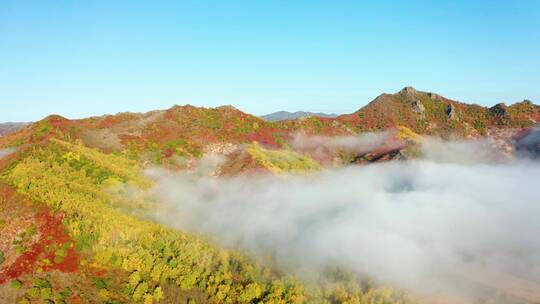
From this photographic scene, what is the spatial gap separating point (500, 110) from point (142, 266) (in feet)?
459

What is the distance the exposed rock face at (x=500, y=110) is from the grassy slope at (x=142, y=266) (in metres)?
113

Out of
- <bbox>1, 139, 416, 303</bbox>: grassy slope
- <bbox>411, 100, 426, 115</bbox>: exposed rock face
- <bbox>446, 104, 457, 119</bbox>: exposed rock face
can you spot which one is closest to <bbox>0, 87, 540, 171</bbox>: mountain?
<bbox>446, 104, 457, 119</bbox>: exposed rock face

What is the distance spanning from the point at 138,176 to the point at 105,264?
35.6 metres

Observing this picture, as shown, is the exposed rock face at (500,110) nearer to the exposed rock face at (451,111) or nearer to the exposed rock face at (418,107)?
the exposed rock face at (451,111)

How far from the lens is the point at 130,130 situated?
108 m

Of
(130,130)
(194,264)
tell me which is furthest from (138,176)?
(194,264)

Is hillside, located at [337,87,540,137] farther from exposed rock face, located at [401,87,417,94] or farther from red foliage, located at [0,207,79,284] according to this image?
red foliage, located at [0,207,79,284]

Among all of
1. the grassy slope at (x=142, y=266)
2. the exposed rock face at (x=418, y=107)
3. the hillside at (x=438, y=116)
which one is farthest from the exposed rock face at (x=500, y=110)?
the grassy slope at (x=142, y=266)

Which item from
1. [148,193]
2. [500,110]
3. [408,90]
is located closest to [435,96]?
[408,90]

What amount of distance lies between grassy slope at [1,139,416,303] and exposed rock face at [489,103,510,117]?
11339cm

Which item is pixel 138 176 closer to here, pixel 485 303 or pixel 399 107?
pixel 485 303

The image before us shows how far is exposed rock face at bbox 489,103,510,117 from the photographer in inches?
5650

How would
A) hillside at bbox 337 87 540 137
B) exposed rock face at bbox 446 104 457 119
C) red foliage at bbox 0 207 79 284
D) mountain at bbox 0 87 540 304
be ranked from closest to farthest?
red foliage at bbox 0 207 79 284, mountain at bbox 0 87 540 304, hillside at bbox 337 87 540 137, exposed rock face at bbox 446 104 457 119

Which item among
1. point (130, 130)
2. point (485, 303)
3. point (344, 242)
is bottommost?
point (485, 303)
